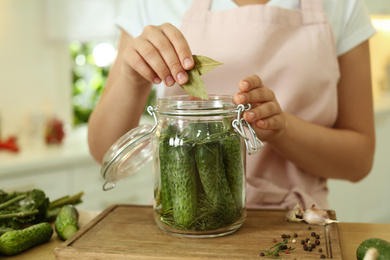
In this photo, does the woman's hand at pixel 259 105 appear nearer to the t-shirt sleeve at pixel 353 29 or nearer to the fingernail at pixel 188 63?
the fingernail at pixel 188 63

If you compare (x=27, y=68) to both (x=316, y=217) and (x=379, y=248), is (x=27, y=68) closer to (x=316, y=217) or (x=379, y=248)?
(x=316, y=217)

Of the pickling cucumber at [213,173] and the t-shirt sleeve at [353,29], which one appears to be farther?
the t-shirt sleeve at [353,29]

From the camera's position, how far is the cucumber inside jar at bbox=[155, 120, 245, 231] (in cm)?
81

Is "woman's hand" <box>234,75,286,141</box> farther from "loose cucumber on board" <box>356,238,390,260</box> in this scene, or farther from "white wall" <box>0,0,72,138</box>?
"white wall" <box>0,0,72,138</box>

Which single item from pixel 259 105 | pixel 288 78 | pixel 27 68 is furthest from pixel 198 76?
pixel 27 68

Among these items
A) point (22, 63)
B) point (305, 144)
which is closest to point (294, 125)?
point (305, 144)

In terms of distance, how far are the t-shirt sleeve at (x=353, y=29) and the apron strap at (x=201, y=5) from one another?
1.04 feet

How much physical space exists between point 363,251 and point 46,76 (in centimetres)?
242

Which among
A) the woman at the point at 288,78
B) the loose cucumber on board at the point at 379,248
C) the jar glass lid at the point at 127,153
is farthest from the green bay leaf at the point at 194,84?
the loose cucumber on board at the point at 379,248

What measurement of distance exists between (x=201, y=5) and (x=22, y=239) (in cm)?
64

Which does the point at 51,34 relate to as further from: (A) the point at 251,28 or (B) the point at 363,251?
(B) the point at 363,251

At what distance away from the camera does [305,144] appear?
1101 millimetres

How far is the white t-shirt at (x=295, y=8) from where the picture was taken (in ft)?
3.87

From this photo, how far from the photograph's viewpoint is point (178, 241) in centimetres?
82
